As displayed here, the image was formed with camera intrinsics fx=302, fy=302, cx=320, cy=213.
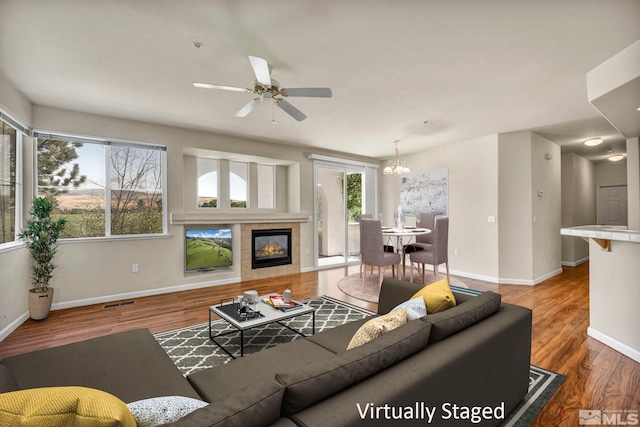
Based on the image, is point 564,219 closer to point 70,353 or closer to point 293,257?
point 293,257

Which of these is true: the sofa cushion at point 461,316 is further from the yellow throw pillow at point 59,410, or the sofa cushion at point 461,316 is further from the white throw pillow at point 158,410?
the yellow throw pillow at point 59,410

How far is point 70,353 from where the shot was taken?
68.6 inches

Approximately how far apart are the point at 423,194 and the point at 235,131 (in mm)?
3922

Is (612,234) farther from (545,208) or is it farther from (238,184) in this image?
(238,184)

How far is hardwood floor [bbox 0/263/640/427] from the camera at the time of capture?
79.2 inches

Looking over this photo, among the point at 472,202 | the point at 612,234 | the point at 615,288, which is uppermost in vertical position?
the point at 472,202

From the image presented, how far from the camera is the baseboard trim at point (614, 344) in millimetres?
2477

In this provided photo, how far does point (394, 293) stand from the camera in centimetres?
244

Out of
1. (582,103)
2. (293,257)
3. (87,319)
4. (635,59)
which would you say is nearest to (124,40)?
(87,319)

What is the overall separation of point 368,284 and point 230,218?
2544 mm

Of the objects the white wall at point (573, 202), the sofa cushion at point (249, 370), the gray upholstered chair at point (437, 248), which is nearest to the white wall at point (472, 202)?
the gray upholstered chair at point (437, 248)

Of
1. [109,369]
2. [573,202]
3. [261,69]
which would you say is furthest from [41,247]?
[573,202]

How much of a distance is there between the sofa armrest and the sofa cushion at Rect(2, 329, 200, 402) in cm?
156

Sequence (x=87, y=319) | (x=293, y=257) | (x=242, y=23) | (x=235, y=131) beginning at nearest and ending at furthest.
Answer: (x=242, y=23) → (x=87, y=319) → (x=235, y=131) → (x=293, y=257)
